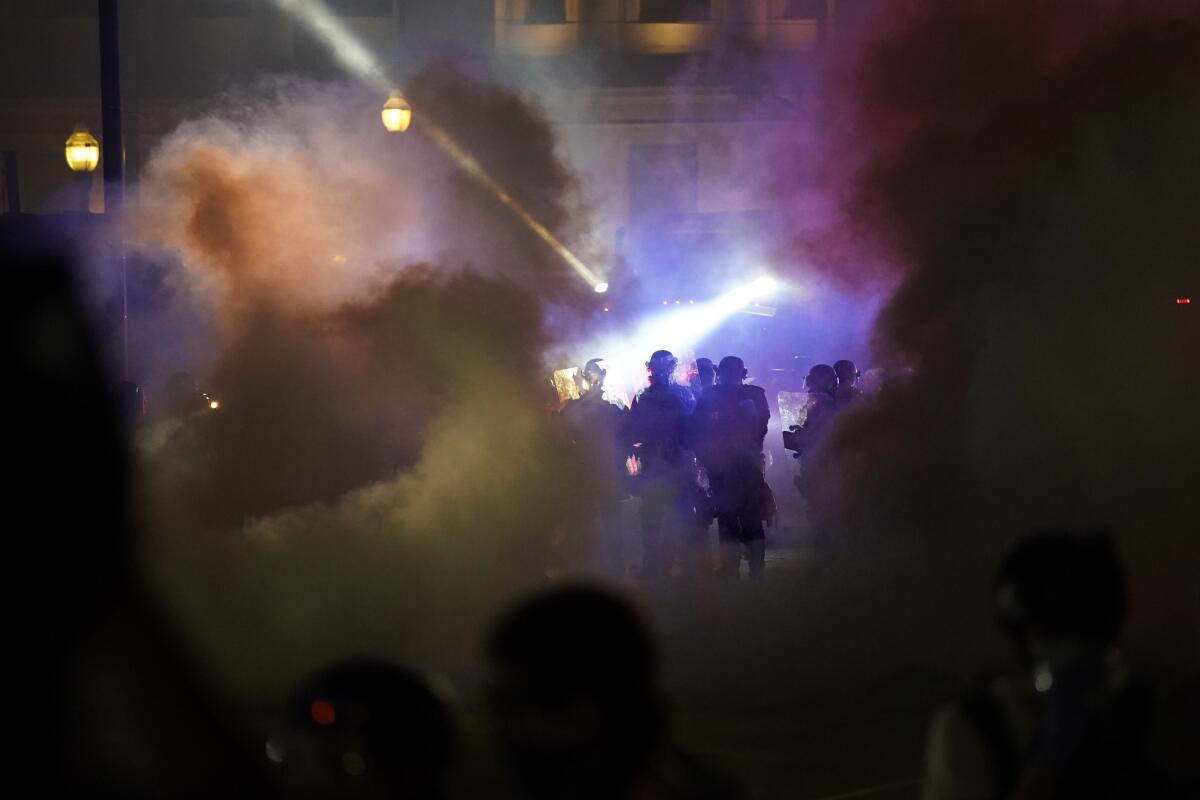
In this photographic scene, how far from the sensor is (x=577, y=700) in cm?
219

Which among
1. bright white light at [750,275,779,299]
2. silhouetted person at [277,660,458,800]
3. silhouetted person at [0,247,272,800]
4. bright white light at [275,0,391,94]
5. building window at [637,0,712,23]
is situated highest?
building window at [637,0,712,23]

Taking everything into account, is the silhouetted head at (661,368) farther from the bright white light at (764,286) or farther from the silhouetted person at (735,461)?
the bright white light at (764,286)

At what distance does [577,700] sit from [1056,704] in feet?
2.61

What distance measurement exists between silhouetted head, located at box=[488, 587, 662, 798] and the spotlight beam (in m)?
11.0

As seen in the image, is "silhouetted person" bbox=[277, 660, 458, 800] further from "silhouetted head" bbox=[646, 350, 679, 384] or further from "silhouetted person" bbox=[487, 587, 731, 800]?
"silhouetted head" bbox=[646, 350, 679, 384]

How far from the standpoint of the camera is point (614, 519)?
12.2m

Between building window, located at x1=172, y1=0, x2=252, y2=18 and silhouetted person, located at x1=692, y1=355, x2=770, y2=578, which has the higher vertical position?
building window, located at x1=172, y1=0, x2=252, y2=18

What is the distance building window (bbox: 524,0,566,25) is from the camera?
3023 cm

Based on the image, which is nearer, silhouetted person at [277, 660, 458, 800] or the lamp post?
silhouetted person at [277, 660, 458, 800]

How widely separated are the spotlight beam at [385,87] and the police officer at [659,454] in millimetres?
1689

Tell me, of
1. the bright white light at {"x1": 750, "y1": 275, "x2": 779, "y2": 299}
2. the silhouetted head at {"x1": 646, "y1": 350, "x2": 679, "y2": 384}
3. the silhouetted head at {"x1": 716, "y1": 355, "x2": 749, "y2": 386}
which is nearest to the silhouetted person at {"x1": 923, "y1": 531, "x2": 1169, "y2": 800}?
the silhouetted head at {"x1": 716, "y1": 355, "x2": 749, "y2": 386}

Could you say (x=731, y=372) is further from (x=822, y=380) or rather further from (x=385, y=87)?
(x=385, y=87)

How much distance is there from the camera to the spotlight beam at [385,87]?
13625mm

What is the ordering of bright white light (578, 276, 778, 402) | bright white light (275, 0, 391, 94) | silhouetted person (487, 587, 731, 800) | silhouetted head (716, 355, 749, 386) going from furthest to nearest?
bright white light (275, 0, 391, 94) → bright white light (578, 276, 778, 402) → silhouetted head (716, 355, 749, 386) → silhouetted person (487, 587, 731, 800)
